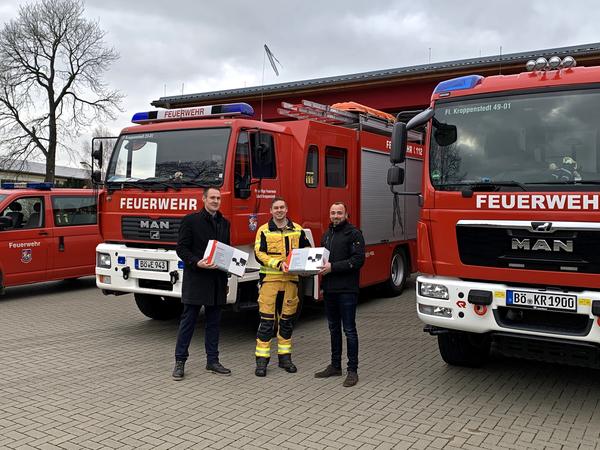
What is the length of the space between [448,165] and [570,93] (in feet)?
3.83

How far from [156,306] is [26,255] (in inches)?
127

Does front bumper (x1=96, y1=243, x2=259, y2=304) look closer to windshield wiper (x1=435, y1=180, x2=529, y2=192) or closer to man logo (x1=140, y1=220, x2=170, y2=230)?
man logo (x1=140, y1=220, x2=170, y2=230)

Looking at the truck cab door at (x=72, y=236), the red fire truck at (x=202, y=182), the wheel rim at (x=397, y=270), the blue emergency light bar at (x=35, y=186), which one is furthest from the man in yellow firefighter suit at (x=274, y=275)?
the blue emergency light bar at (x=35, y=186)

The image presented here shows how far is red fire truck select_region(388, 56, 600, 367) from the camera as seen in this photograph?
4516mm

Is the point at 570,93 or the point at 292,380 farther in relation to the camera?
the point at 292,380

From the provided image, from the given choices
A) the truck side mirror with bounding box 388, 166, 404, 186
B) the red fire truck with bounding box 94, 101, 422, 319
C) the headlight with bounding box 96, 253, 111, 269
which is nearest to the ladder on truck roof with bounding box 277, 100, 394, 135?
the red fire truck with bounding box 94, 101, 422, 319

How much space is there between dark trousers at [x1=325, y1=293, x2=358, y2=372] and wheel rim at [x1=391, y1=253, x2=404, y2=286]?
4872 millimetres

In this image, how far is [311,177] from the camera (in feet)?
25.5

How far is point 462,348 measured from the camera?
5871mm

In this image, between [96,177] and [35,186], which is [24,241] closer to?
[35,186]

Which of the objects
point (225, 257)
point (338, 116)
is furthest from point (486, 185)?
point (338, 116)

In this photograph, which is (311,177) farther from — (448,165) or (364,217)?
(448,165)

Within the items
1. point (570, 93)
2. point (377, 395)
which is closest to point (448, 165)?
point (570, 93)

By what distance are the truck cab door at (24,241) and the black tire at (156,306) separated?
9.74 feet
